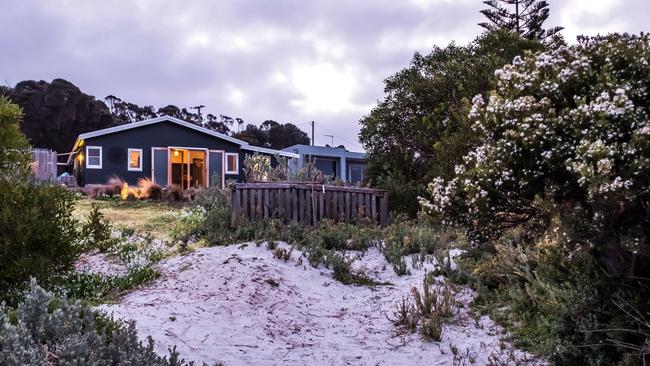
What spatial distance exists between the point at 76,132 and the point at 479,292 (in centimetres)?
4889

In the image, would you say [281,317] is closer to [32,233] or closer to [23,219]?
[32,233]

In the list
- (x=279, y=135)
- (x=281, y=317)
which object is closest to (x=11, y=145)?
(x=281, y=317)

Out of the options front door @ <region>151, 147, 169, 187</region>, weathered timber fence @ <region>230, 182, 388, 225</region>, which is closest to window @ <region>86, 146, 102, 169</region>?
front door @ <region>151, 147, 169, 187</region>

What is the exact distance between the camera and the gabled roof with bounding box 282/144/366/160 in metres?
36.4

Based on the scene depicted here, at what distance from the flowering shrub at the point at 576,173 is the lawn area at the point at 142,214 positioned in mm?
7966

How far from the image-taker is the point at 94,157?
26.6m

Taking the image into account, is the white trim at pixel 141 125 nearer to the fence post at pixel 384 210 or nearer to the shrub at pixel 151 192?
the shrub at pixel 151 192

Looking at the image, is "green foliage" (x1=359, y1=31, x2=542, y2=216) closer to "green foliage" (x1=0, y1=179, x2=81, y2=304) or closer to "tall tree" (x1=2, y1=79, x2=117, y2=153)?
"green foliage" (x1=0, y1=179, x2=81, y2=304)

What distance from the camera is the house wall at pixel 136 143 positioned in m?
26.6

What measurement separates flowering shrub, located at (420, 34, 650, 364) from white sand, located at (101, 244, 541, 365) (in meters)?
1.24

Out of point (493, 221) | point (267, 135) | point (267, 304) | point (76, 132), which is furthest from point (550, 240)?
point (267, 135)

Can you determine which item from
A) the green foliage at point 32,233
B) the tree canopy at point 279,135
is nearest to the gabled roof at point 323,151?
the green foliage at point 32,233

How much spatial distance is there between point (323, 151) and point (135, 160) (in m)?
14.4

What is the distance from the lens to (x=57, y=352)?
263cm
